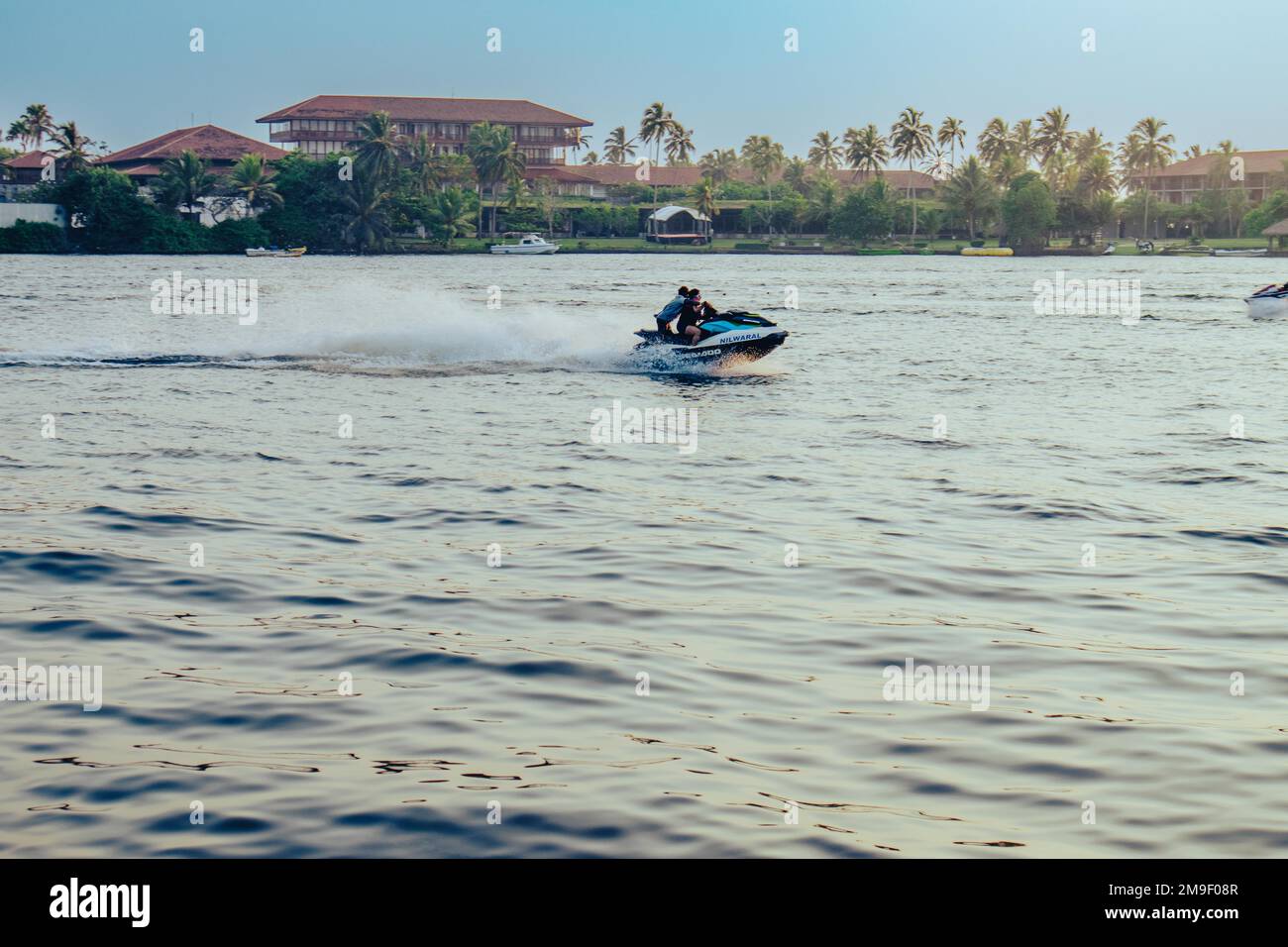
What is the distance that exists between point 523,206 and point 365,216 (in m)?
27.8

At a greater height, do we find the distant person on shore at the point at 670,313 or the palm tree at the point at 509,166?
the palm tree at the point at 509,166

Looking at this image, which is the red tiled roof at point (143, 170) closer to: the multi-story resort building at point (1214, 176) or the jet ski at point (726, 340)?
the multi-story resort building at point (1214, 176)

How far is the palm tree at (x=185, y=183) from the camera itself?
130250 mm

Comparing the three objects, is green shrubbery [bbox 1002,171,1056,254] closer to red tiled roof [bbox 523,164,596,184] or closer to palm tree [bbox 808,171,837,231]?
palm tree [bbox 808,171,837,231]

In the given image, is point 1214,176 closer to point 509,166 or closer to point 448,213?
point 509,166

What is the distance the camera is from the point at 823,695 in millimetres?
8938

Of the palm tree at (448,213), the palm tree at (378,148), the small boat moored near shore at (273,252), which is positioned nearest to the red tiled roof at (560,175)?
the palm tree at (448,213)

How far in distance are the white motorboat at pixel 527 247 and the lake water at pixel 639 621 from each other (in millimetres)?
118439

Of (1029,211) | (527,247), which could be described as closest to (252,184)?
(527,247)

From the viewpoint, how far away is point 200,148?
15112 cm

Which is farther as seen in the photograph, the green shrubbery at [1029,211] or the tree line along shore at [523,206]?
the green shrubbery at [1029,211]

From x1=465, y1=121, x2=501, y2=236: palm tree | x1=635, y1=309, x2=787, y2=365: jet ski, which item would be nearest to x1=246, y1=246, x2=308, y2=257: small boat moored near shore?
x1=465, y1=121, x2=501, y2=236: palm tree

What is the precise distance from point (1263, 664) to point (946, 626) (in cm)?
214

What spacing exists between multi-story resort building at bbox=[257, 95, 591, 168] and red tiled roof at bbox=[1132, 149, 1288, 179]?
78935 millimetres
